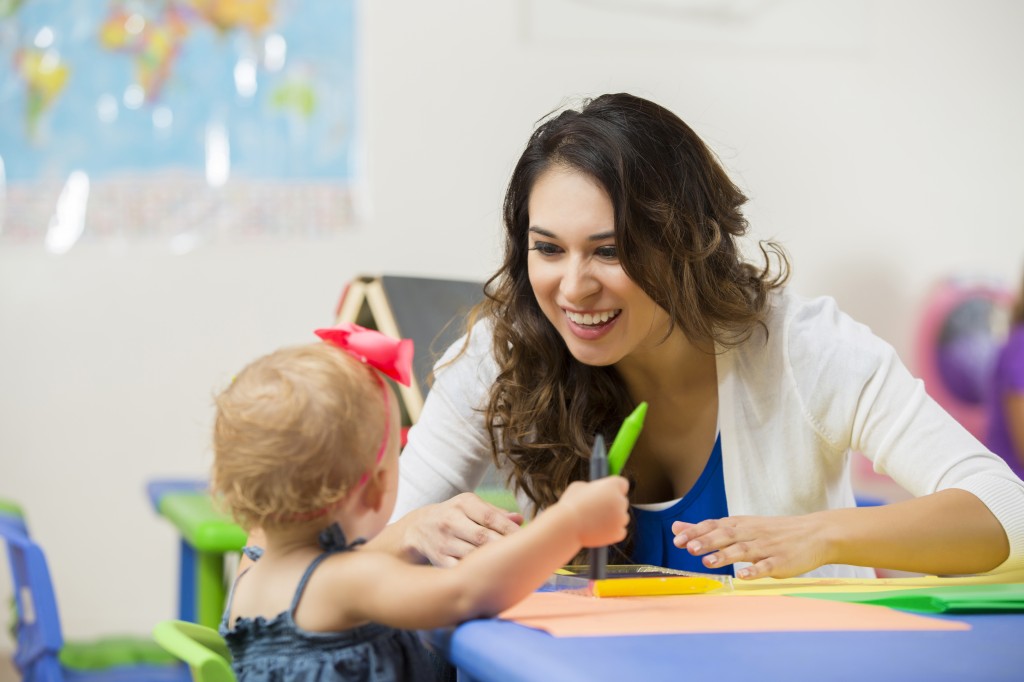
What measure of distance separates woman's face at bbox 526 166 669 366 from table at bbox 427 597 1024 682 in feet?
1.82

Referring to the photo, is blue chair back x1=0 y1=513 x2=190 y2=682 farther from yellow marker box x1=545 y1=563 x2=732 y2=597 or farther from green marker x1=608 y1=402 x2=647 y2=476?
green marker x1=608 y1=402 x2=647 y2=476

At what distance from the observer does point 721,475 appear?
4.68 ft

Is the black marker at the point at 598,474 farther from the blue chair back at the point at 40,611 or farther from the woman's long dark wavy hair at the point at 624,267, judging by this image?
the blue chair back at the point at 40,611

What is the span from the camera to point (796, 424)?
4.61 feet

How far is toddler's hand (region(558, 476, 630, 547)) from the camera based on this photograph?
0.86 meters

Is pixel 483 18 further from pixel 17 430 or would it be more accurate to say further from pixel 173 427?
pixel 17 430

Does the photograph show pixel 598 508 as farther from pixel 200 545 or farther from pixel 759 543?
pixel 200 545

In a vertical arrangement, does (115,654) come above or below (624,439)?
below

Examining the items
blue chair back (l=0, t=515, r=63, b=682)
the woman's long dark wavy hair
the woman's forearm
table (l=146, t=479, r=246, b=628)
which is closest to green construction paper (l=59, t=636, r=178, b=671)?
table (l=146, t=479, r=246, b=628)

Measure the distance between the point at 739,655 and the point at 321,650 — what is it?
34 centimetres

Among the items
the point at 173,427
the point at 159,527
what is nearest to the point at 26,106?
the point at 173,427

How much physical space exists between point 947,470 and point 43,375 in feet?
8.75

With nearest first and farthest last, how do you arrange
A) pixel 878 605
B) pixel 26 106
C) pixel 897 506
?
pixel 878 605 < pixel 897 506 < pixel 26 106

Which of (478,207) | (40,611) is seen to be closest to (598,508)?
(40,611)
